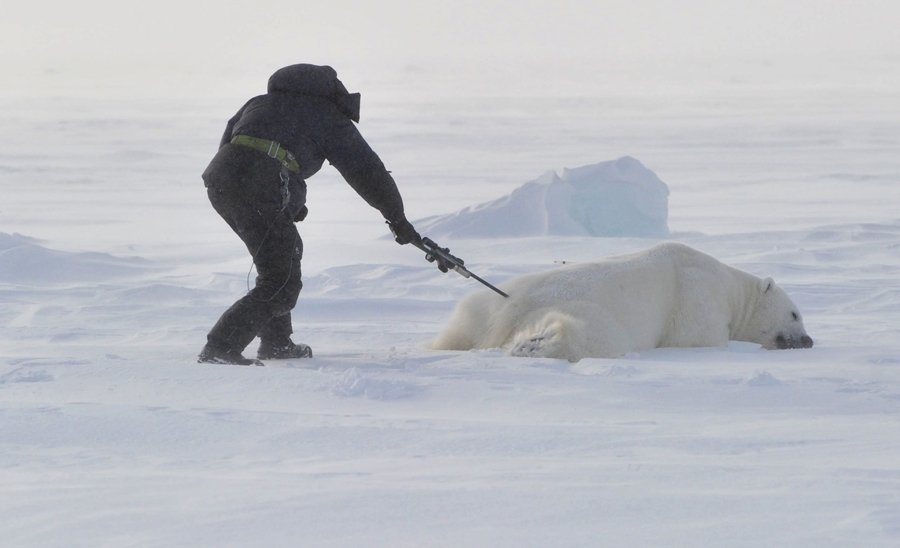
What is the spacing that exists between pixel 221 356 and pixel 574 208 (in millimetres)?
10448

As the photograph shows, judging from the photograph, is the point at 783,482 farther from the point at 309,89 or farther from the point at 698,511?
the point at 309,89

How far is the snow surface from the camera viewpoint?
44.0ft

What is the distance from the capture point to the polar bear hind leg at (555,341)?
422 cm

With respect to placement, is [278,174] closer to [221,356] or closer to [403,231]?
[403,231]

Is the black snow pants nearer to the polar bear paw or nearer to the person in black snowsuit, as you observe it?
the person in black snowsuit

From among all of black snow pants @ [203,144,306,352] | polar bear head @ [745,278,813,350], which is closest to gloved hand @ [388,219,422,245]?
black snow pants @ [203,144,306,352]

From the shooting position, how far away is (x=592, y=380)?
353 centimetres

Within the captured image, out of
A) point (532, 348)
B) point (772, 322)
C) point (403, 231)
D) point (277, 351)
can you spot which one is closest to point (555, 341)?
point (532, 348)

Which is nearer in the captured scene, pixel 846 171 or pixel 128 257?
pixel 128 257

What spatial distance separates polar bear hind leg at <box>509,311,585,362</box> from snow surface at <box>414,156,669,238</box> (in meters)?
8.86

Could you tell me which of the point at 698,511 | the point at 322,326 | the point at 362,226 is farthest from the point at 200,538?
the point at 362,226

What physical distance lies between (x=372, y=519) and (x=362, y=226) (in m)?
15.1

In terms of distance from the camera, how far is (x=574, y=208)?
1408 cm

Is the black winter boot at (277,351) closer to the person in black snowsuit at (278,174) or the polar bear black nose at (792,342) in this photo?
the person in black snowsuit at (278,174)
